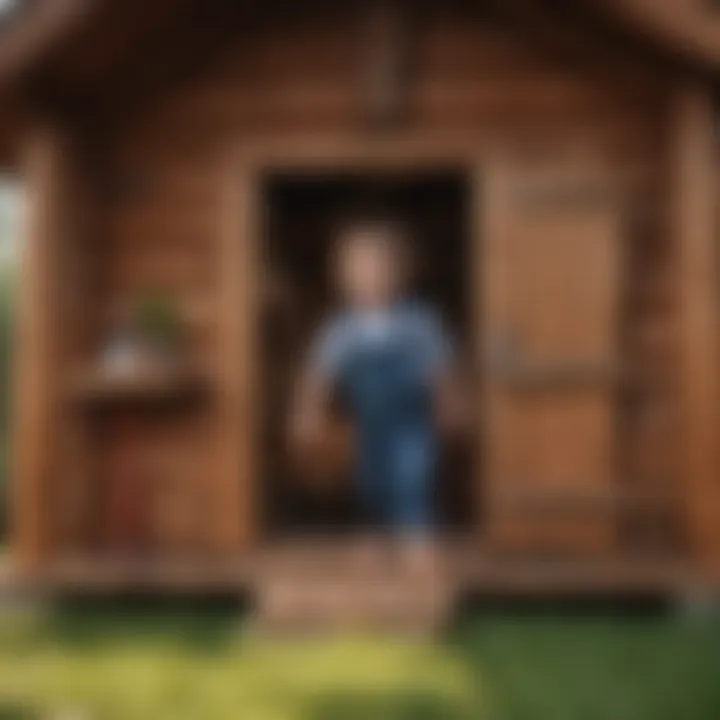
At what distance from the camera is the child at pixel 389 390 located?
6.84m

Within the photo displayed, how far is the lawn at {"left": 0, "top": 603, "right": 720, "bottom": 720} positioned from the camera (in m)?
4.66

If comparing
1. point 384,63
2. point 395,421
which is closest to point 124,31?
point 384,63

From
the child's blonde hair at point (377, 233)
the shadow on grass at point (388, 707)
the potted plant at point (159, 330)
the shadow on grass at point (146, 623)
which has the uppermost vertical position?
the child's blonde hair at point (377, 233)

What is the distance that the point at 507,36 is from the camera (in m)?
7.45

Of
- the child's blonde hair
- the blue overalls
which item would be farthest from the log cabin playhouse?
the child's blonde hair

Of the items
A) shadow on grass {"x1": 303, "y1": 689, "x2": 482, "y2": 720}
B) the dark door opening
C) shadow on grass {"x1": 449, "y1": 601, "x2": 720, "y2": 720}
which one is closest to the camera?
shadow on grass {"x1": 303, "y1": 689, "x2": 482, "y2": 720}

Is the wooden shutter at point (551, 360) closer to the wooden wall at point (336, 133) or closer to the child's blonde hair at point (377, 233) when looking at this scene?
the wooden wall at point (336, 133)

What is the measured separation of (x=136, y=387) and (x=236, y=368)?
54 centimetres

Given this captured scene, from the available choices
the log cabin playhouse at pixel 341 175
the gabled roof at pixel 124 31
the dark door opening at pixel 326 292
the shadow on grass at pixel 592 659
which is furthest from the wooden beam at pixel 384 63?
the dark door opening at pixel 326 292

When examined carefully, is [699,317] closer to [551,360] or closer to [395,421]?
[551,360]

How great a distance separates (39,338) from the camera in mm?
7230

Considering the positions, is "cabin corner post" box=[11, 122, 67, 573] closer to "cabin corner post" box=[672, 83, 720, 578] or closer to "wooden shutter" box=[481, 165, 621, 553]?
"wooden shutter" box=[481, 165, 621, 553]

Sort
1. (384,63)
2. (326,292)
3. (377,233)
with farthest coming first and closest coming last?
(326,292), (377,233), (384,63)

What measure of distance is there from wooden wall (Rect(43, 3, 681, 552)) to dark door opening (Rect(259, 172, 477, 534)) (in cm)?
276
